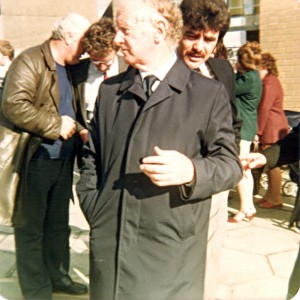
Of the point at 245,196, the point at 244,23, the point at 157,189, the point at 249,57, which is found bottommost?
the point at 245,196

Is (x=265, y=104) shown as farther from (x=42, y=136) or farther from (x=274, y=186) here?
(x=42, y=136)

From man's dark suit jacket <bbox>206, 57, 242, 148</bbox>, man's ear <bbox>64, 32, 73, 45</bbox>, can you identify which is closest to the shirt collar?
man's dark suit jacket <bbox>206, 57, 242, 148</bbox>

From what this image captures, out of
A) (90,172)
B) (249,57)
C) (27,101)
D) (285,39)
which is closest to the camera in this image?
(90,172)

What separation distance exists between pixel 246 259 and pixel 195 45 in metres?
1.96

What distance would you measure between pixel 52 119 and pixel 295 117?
3428 mm

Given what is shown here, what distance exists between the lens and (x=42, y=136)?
7.61ft

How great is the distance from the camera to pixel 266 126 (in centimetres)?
448

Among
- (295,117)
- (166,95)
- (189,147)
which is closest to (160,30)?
(166,95)

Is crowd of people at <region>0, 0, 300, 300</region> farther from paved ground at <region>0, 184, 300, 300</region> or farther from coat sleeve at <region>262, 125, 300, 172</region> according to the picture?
paved ground at <region>0, 184, 300, 300</region>

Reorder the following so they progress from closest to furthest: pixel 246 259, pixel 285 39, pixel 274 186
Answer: pixel 246 259
pixel 274 186
pixel 285 39

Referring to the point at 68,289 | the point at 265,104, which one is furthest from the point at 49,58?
the point at 265,104

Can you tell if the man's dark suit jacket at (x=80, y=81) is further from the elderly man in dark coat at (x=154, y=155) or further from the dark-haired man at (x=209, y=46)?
the elderly man in dark coat at (x=154, y=155)

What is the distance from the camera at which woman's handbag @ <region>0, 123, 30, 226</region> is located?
7.54ft

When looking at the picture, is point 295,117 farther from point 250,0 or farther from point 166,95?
point 166,95
